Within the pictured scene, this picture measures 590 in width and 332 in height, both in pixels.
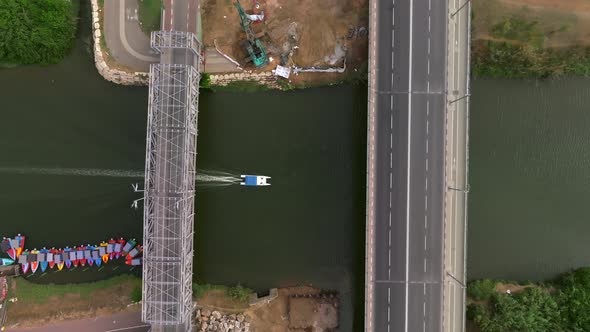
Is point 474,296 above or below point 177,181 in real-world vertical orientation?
below

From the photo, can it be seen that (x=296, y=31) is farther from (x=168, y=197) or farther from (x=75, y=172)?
(x=75, y=172)

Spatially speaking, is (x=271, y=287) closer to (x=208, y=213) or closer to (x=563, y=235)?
(x=208, y=213)

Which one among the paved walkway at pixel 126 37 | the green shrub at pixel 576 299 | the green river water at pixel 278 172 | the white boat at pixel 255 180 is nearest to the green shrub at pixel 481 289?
the green river water at pixel 278 172

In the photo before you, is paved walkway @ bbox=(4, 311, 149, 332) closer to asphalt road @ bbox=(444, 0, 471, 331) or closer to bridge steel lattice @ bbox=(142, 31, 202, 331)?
bridge steel lattice @ bbox=(142, 31, 202, 331)

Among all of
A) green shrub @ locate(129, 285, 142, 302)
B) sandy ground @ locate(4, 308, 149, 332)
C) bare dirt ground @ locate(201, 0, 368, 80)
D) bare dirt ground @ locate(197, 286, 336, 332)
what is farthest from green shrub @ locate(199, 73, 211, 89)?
sandy ground @ locate(4, 308, 149, 332)

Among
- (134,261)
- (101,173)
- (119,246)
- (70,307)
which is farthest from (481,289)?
(70,307)

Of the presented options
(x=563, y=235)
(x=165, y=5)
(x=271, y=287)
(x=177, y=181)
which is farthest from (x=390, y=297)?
(x=165, y=5)
